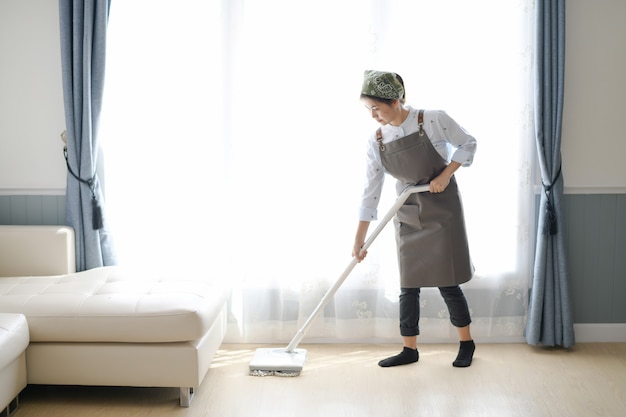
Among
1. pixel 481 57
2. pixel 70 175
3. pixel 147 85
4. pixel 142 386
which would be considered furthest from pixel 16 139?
pixel 481 57

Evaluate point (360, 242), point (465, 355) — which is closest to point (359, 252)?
point (360, 242)

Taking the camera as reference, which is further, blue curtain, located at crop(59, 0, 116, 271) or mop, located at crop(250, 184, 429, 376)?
blue curtain, located at crop(59, 0, 116, 271)

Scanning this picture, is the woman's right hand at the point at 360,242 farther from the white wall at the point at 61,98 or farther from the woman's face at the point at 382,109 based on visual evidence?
the white wall at the point at 61,98

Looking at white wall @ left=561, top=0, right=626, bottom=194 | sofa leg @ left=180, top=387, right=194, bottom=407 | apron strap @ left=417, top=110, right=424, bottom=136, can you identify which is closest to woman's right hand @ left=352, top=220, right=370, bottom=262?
apron strap @ left=417, top=110, right=424, bottom=136

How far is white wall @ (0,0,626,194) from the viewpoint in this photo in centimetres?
360

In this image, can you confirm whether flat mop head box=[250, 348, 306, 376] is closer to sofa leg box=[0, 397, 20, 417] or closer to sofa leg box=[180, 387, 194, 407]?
sofa leg box=[180, 387, 194, 407]

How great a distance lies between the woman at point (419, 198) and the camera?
3084 mm

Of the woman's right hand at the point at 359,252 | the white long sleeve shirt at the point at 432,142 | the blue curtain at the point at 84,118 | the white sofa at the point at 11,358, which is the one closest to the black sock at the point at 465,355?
the woman's right hand at the point at 359,252

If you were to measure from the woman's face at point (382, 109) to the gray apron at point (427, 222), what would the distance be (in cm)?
11

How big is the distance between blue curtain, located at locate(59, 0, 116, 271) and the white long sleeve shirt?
1.32 m

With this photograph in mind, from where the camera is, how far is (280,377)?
321 cm

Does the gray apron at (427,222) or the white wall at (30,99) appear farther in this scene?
the white wall at (30,99)

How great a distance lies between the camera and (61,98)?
3.66m

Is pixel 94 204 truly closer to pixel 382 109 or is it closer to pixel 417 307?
pixel 382 109
